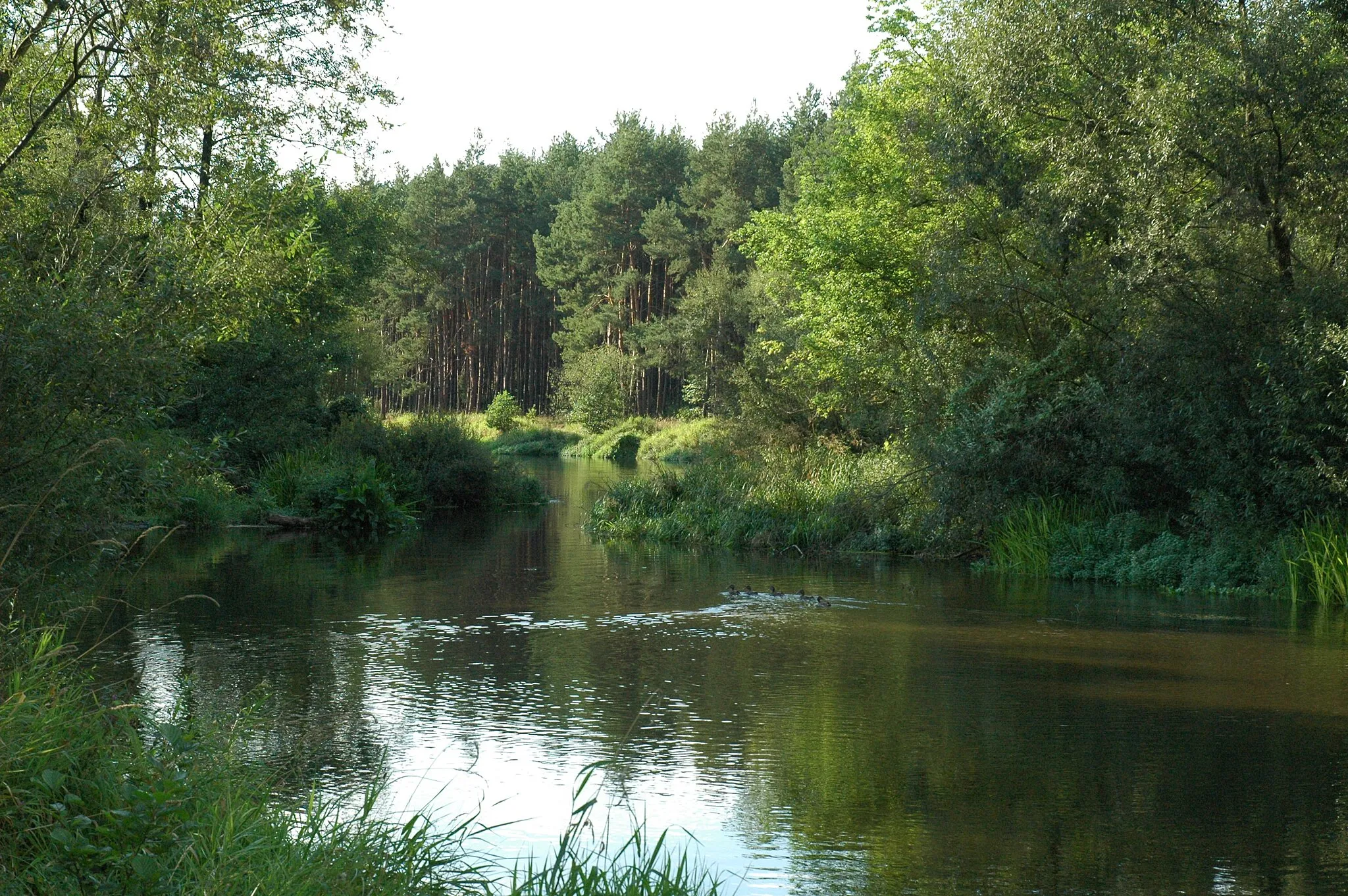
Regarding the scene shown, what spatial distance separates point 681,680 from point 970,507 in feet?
32.3

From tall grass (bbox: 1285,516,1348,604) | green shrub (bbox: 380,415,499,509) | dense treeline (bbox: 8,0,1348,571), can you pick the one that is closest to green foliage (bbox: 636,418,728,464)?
dense treeline (bbox: 8,0,1348,571)

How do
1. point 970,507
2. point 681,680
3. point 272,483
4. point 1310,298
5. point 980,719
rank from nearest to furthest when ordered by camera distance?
1. point 980,719
2. point 681,680
3. point 1310,298
4. point 970,507
5. point 272,483

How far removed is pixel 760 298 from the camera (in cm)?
5447

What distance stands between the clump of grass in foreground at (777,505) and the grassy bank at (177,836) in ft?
52.2

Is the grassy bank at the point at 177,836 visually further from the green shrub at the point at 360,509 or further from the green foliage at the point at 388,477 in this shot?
the green foliage at the point at 388,477

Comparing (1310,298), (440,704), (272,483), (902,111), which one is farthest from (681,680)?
(902,111)

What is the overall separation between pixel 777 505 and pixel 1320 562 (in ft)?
30.1

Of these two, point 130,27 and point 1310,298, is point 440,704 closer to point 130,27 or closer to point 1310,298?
point 130,27

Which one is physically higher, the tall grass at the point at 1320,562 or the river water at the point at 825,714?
the tall grass at the point at 1320,562

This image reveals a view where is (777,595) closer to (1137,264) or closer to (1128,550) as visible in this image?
(1128,550)

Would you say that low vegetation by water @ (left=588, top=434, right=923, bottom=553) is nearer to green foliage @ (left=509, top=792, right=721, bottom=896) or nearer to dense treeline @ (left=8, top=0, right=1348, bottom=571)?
dense treeline @ (left=8, top=0, right=1348, bottom=571)

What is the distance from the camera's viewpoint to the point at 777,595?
16562 millimetres

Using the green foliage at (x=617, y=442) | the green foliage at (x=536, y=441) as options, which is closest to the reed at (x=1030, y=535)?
the green foliage at (x=617, y=442)

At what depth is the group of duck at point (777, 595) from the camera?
1605cm
